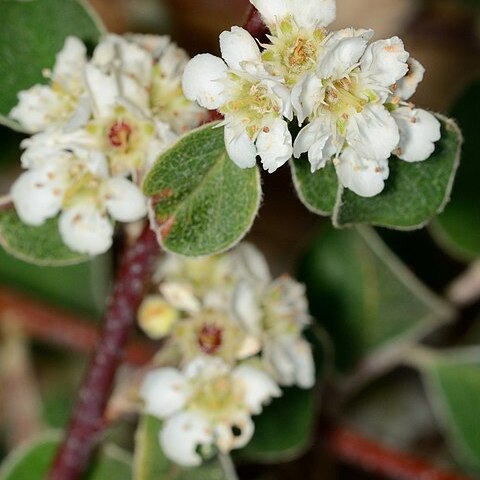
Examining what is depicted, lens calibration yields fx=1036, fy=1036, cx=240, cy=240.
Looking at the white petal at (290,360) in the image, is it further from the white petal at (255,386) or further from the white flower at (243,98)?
the white flower at (243,98)

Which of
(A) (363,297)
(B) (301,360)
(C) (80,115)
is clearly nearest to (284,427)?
(B) (301,360)

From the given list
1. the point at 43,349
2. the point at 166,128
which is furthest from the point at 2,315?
the point at 166,128

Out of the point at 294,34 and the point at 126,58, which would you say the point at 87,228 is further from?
the point at 294,34

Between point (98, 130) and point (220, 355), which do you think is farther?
point (220, 355)

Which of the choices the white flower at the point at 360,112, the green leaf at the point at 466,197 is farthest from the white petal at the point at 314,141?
the green leaf at the point at 466,197

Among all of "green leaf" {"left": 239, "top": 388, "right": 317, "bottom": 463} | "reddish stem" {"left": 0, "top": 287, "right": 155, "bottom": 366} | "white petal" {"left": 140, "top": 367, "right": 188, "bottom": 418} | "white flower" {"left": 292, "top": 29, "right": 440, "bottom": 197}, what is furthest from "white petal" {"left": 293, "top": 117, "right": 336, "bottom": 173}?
"reddish stem" {"left": 0, "top": 287, "right": 155, "bottom": 366}

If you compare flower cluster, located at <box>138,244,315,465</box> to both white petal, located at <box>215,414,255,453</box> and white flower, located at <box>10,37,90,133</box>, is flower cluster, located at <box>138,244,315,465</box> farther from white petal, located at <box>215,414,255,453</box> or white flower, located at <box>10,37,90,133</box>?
white flower, located at <box>10,37,90,133</box>
